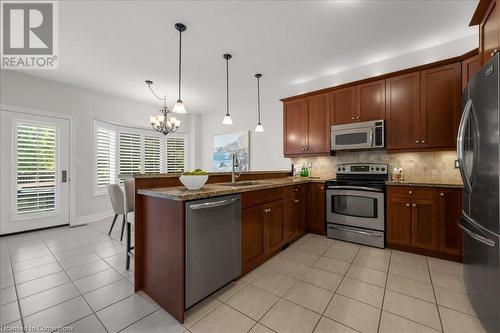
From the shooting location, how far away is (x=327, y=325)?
1533mm

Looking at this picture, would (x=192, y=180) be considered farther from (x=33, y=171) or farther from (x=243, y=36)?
(x=33, y=171)

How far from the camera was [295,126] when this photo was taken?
4.06 meters

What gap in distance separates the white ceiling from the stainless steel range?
1812 mm

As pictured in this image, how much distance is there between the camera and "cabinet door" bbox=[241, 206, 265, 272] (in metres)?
2.15

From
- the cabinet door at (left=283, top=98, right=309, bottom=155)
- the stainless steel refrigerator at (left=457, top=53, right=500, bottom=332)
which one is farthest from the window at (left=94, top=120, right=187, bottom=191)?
the stainless steel refrigerator at (left=457, top=53, right=500, bottom=332)

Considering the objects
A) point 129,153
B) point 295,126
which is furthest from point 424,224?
point 129,153

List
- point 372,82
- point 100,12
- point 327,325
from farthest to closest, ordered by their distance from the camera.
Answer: point 372,82 → point 100,12 → point 327,325

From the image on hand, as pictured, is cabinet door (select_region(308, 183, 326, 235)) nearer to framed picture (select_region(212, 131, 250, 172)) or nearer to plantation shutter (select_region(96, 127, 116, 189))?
framed picture (select_region(212, 131, 250, 172))

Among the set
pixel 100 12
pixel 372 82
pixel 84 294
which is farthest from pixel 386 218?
pixel 100 12

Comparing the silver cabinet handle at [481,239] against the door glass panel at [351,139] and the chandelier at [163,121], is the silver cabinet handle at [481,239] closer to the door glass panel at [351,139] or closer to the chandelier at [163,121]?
the door glass panel at [351,139]

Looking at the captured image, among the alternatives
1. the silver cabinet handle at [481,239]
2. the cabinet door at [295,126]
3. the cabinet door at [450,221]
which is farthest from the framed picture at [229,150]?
the silver cabinet handle at [481,239]

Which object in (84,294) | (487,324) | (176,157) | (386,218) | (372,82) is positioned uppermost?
(372,82)

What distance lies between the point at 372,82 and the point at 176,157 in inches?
210

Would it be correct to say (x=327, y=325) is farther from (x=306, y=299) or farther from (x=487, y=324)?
(x=487, y=324)
